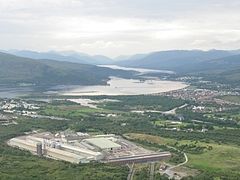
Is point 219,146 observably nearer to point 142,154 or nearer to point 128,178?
point 142,154

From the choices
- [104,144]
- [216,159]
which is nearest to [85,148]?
[104,144]

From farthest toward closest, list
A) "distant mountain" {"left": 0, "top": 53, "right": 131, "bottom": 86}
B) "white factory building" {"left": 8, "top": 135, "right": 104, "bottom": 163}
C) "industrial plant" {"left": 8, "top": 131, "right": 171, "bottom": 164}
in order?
"distant mountain" {"left": 0, "top": 53, "right": 131, "bottom": 86} → "white factory building" {"left": 8, "top": 135, "right": 104, "bottom": 163} → "industrial plant" {"left": 8, "top": 131, "right": 171, "bottom": 164}

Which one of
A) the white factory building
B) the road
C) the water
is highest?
the water

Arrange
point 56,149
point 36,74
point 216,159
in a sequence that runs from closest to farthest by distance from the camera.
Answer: point 216,159 < point 56,149 < point 36,74

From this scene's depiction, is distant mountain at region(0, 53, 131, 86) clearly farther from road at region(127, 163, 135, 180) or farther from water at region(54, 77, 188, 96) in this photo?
road at region(127, 163, 135, 180)

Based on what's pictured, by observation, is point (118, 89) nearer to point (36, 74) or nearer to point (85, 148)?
point (36, 74)

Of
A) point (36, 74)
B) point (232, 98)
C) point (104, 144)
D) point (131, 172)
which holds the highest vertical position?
point (36, 74)

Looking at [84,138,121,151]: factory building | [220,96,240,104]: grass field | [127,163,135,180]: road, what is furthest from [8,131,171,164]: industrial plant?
[220,96,240,104]: grass field

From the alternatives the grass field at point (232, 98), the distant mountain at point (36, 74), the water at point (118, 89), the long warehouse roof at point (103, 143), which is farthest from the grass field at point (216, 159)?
the distant mountain at point (36, 74)
